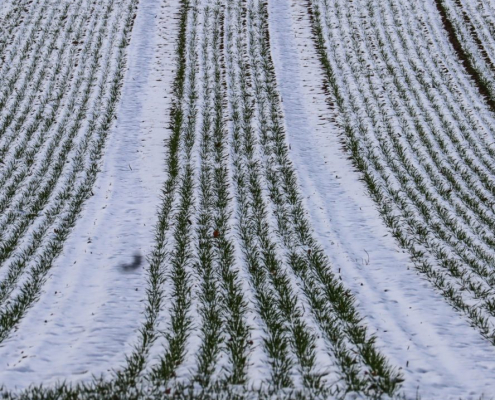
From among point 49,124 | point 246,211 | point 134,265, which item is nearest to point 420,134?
point 246,211

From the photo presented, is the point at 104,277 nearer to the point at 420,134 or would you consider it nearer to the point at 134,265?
the point at 134,265

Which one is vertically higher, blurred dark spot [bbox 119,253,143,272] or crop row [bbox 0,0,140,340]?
blurred dark spot [bbox 119,253,143,272]

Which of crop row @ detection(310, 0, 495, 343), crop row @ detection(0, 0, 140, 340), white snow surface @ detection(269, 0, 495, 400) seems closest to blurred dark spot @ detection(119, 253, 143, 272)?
crop row @ detection(0, 0, 140, 340)

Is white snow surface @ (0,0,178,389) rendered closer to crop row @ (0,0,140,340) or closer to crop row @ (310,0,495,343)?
crop row @ (0,0,140,340)

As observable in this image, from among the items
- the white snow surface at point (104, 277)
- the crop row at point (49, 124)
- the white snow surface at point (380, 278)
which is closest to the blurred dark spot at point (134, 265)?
the white snow surface at point (104, 277)

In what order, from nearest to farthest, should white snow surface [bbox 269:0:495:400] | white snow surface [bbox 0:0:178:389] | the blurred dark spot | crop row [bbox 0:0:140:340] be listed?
white snow surface [bbox 269:0:495:400]
white snow surface [bbox 0:0:178:389]
the blurred dark spot
crop row [bbox 0:0:140:340]

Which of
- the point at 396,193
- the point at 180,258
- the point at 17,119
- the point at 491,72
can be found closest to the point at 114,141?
the point at 17,119

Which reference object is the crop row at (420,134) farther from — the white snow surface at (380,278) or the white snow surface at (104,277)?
the white snow surface at (104,277)

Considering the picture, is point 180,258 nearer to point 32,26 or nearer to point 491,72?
point 491,72
